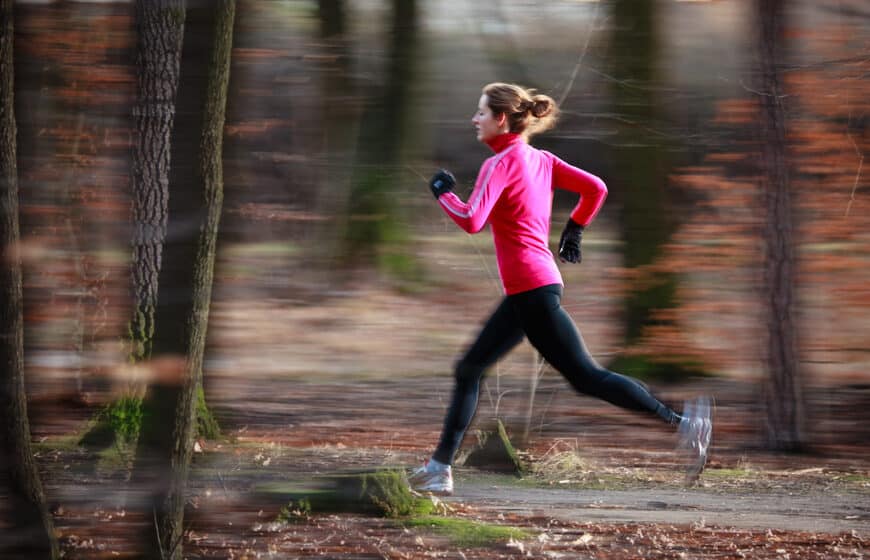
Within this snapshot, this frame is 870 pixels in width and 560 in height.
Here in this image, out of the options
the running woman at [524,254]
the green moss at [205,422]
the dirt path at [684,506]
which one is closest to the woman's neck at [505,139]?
the running woman at [524,254]

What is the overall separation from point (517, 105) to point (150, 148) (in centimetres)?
349

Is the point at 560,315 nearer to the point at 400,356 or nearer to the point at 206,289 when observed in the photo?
the point at 206,289

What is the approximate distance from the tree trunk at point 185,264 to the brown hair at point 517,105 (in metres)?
1.22

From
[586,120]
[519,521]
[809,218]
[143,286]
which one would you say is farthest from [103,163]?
[809,218]

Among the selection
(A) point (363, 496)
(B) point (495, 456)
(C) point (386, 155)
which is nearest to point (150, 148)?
(B) point (495, 456)

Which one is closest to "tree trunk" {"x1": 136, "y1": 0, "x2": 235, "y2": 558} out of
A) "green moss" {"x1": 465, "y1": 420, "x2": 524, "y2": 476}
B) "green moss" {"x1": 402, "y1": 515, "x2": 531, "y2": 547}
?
"green moss" {"x1": 402, "y1": 515, "x2": 531, "y2": 547}

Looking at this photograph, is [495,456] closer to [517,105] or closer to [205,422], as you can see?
[205,422]

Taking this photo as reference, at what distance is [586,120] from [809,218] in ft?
7.00

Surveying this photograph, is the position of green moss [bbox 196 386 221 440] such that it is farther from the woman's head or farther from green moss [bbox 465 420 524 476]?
the woman's head

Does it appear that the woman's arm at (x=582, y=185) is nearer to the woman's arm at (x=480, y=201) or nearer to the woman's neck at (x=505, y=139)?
the woman's neck at (x=505, y=139)

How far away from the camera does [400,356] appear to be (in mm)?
13539

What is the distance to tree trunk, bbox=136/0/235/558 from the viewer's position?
4.46 m

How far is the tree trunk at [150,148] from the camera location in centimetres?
757

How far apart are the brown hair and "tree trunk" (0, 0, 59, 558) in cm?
208
